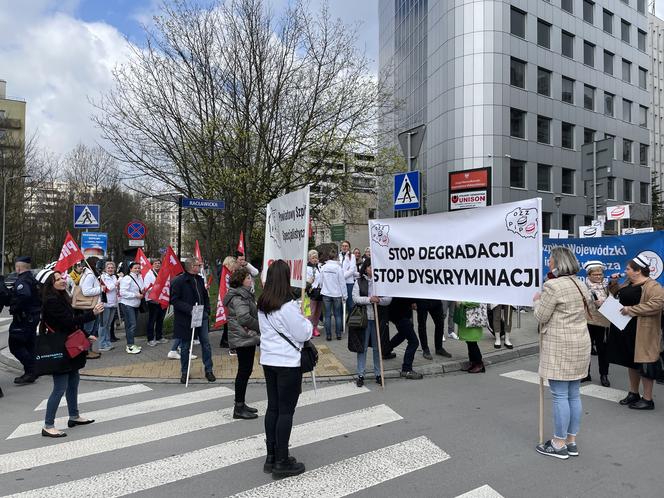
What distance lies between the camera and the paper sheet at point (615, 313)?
5.78 m

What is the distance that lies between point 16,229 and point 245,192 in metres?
31.5

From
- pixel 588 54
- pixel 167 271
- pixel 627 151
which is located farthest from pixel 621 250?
pixel 627 151

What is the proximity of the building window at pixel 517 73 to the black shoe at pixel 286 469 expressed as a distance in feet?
127

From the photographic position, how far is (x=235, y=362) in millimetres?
8812

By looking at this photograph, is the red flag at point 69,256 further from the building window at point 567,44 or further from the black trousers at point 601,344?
the building window at point 567,44

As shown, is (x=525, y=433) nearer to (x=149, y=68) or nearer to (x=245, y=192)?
(x=245, y=192)

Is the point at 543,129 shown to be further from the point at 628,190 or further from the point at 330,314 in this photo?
the point at 330,314

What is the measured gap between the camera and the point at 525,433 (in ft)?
16.7

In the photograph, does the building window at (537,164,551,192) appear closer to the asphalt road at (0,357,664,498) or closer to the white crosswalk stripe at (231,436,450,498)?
the asphalt road at (0,357,664,498)

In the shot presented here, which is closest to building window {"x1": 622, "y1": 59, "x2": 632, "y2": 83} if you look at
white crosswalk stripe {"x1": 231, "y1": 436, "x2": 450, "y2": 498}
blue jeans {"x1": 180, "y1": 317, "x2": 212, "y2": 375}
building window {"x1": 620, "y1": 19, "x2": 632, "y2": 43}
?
building window {"x1": 620, "y1": 19, "x2": 632, "y2": 43}

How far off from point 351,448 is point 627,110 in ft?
170

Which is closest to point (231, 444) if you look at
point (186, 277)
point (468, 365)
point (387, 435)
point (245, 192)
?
point (387, 435)

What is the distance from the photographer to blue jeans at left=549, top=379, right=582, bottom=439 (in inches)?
174

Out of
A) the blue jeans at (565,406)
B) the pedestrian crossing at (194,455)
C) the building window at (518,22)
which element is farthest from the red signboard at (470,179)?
the building window at (518,22)
